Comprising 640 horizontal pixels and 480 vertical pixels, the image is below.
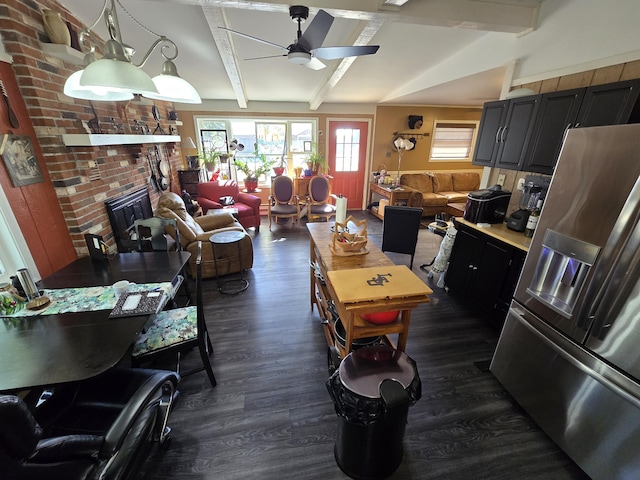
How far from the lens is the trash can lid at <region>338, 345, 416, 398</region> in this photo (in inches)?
48.1

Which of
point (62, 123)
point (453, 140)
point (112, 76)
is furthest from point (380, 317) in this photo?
point (453, 140)

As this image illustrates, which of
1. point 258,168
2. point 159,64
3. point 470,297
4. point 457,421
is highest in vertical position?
point 159,64

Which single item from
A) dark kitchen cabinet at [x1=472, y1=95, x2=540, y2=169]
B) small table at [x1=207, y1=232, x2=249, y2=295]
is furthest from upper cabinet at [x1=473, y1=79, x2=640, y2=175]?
small table at [x1=207, y1=232, x2=249, y2=295]

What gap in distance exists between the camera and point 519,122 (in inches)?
93.0

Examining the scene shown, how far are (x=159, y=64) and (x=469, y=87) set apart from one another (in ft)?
14.4

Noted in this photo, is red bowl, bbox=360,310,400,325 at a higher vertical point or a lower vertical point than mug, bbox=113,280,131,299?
lower

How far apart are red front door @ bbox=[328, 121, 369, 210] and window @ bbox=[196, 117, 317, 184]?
0.53 m

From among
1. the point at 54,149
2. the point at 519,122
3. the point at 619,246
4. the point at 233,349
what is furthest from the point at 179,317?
the point at 519,122

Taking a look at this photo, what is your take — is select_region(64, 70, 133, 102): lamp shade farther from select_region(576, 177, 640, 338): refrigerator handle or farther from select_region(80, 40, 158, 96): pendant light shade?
select_region(576, 177, 640, 338): refrigerator handle

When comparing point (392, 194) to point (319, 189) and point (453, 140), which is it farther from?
point (453, 140)

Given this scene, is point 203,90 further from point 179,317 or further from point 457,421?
point 457,421

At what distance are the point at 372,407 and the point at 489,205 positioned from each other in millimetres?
2236

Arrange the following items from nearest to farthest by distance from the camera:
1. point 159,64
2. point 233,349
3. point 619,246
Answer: point 619,246, point 233,349, point 159,64

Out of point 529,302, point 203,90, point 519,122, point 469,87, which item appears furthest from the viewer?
point 203,90
